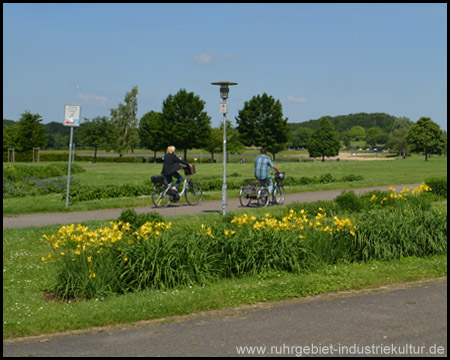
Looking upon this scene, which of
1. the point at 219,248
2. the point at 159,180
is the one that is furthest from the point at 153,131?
the point at 219,248

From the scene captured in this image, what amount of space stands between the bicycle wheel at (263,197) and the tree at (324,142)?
235 ft

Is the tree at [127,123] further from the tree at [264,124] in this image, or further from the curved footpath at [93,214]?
the curved footpath at [93,214]

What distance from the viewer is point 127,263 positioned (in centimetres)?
712

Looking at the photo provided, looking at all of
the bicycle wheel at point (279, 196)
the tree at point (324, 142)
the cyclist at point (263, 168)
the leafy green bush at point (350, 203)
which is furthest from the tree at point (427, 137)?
the leafy green bush at point (350, 203)

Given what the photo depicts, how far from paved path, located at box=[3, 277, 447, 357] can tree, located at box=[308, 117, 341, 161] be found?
81.8m

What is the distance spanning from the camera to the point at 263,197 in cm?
1647

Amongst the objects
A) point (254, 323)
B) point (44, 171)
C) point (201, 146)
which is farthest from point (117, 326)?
point (201, 146)

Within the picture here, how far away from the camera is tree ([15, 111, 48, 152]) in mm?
62094

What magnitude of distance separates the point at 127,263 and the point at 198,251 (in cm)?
96

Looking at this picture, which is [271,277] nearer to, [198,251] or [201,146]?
[198,251]

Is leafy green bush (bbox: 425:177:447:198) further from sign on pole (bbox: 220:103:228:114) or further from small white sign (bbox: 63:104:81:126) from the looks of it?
small white sign (bbox: 63:104:81:126)

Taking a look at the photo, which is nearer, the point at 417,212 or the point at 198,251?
the point at 198,251

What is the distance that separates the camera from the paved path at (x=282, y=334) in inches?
191

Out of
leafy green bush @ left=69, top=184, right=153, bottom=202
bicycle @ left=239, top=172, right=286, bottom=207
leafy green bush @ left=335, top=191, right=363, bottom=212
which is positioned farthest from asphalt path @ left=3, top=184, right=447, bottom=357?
leafy green bush @ left=69, top=184, right=153, bottom=202
